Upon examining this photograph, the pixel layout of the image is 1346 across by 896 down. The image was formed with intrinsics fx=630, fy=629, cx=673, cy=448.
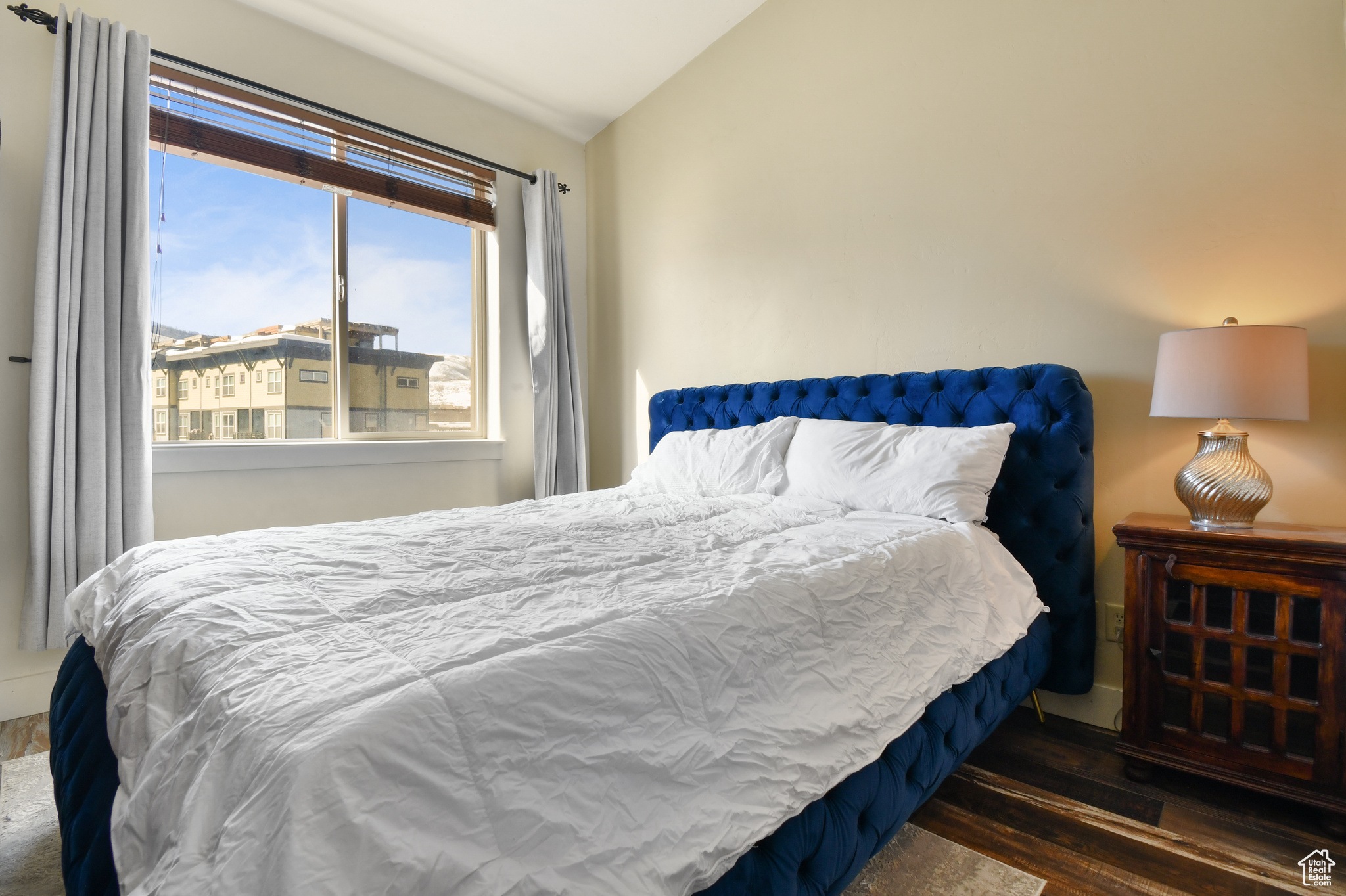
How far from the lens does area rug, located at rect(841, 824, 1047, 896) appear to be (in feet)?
4.09

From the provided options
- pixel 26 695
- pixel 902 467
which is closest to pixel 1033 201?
pixel 902 467

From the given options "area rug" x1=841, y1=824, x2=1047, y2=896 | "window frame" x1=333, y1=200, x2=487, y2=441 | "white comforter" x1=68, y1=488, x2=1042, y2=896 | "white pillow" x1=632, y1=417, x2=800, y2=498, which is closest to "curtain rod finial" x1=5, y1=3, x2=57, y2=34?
"window frame" x1=333, y1=200, x2=487, y2=441

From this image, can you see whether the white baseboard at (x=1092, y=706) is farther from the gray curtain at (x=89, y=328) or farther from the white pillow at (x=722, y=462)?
the gray curtain at (x=89, y=328)

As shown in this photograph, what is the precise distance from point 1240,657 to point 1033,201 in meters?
1.46

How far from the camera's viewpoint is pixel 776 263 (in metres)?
2.84

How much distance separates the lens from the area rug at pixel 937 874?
4.09 feet

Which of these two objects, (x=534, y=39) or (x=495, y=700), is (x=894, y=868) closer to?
(x=495, y=700)

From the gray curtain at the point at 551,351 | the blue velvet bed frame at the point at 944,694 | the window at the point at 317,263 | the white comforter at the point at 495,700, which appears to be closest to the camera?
the white comforter at the point at 495,700

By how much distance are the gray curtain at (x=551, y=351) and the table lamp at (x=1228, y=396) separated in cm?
259

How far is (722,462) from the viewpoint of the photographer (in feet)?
8.07

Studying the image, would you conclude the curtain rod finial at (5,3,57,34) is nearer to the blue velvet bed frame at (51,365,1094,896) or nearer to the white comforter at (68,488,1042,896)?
the white comforter at (68,488,1042,896)

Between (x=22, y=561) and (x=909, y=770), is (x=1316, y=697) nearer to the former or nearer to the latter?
(x=909, y=770)

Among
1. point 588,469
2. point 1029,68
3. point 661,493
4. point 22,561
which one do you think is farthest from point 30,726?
point 1029,68

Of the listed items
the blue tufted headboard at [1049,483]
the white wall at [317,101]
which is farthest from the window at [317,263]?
the blue tufted headboard at [1049,483]
